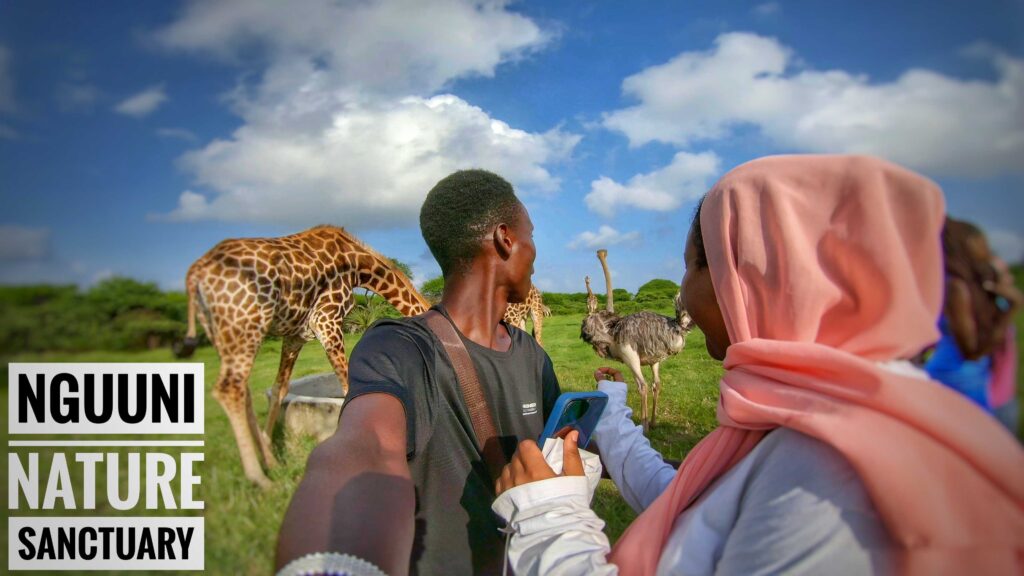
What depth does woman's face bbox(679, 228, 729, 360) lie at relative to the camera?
0.99 m

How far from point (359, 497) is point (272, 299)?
2.79 metres

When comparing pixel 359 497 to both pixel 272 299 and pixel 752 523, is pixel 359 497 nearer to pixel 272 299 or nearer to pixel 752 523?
pixel 752 523

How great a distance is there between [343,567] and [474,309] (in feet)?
2.92

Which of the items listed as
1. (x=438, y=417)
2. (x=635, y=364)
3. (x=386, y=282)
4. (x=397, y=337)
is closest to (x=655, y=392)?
(x=635, y=364)

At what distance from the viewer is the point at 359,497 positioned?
0.81 meters

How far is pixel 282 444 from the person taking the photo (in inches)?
144

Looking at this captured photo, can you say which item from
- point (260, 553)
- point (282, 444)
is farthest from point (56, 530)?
point (282, 444)

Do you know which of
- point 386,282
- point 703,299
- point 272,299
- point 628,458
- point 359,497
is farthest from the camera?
point 386,282

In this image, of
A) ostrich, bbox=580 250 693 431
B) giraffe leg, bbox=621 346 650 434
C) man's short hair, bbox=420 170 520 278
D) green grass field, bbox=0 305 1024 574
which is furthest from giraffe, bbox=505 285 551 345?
man's short hair, bbox=420 170 520 278

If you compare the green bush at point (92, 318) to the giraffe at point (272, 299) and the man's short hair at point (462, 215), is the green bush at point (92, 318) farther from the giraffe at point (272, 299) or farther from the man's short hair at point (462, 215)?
the man's short hair at point (462, 215)

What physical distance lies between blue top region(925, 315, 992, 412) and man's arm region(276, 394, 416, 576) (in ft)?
2.56

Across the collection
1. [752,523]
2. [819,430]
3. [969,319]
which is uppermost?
[969,319]

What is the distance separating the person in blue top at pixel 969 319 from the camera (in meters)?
0.63

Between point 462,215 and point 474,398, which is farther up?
point 462,215
